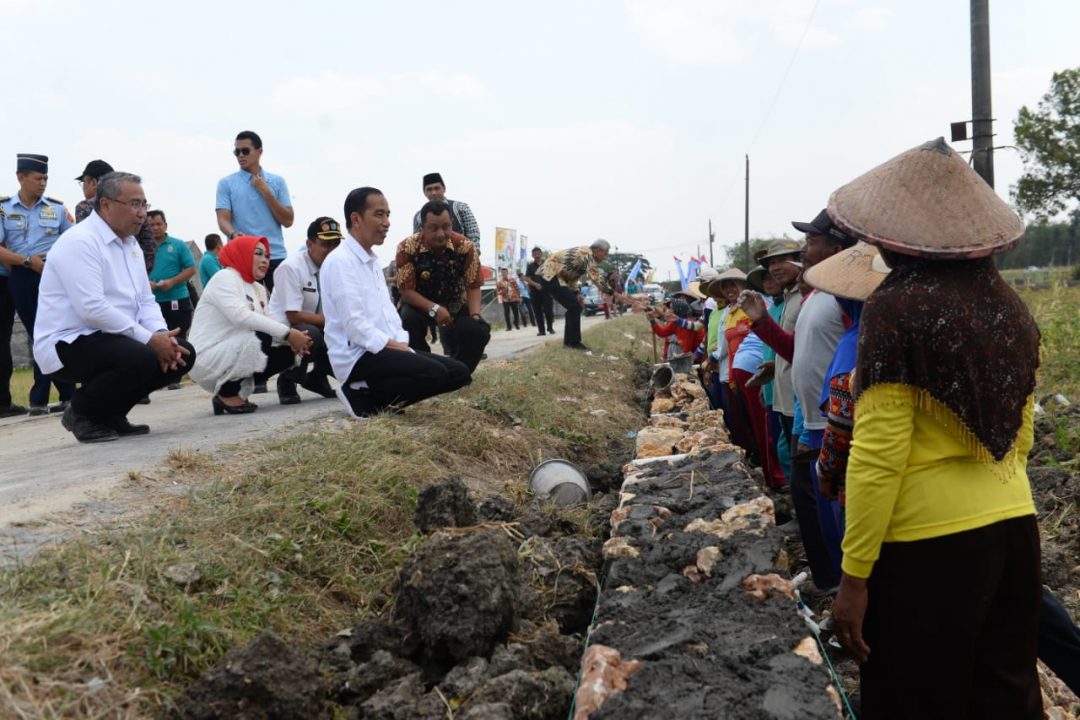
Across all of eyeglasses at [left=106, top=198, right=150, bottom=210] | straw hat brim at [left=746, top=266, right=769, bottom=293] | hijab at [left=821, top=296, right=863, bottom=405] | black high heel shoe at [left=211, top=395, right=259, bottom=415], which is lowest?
black high heel shoe at [left=211, top=395, right=259, bottom=415]

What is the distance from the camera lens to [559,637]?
322cm

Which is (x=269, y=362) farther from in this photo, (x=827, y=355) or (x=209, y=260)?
(x=827, y=355)

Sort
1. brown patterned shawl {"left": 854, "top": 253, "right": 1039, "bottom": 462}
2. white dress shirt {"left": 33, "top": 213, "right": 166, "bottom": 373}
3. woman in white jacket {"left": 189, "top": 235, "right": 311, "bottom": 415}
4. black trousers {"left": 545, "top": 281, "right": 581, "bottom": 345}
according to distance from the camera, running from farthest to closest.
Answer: black trousers {"left": 545, "top": 281, "right": 581, "bottom": 345}
woman in white jacket {"left": 189, "top": 235, "right": 311, "bottom": 415}
white dress shirt {"left": 33, "top": 213, "right": 166, "bottom": 373}
brown patterned shawl {"left": 854, "top": 253, "right": 1039, "bottom": 462}

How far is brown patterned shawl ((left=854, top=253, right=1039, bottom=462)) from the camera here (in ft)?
7.35

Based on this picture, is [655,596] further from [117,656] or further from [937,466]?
[117,656]

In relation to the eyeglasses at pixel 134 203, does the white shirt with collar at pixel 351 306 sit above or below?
below

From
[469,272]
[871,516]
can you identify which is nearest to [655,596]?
[871,516]

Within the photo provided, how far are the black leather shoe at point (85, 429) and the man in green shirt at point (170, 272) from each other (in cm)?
318

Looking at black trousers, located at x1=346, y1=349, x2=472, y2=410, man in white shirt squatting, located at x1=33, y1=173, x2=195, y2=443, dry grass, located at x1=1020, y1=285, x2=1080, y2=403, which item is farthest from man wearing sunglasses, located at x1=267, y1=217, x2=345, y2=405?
dry grass, located at x1=1020, y1=285, x2=1080, y2=403

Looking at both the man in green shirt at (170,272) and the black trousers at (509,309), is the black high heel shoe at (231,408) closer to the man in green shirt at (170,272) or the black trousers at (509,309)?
the man in green shirt at (170,272)

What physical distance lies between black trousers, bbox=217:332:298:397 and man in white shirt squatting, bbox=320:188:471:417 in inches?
52.6

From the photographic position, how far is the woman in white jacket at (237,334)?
7.12 meters

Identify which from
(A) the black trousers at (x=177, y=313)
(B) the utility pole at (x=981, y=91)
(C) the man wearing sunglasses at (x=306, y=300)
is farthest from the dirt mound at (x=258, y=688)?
(B) the utility pole at (x=981, y=91)

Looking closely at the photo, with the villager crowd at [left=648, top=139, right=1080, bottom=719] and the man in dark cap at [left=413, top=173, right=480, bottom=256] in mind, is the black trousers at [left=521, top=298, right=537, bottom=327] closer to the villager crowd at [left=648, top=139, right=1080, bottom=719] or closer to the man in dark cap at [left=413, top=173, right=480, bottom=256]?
the man in dark cap at [left=413, top=173, right=480, bottom=256]
